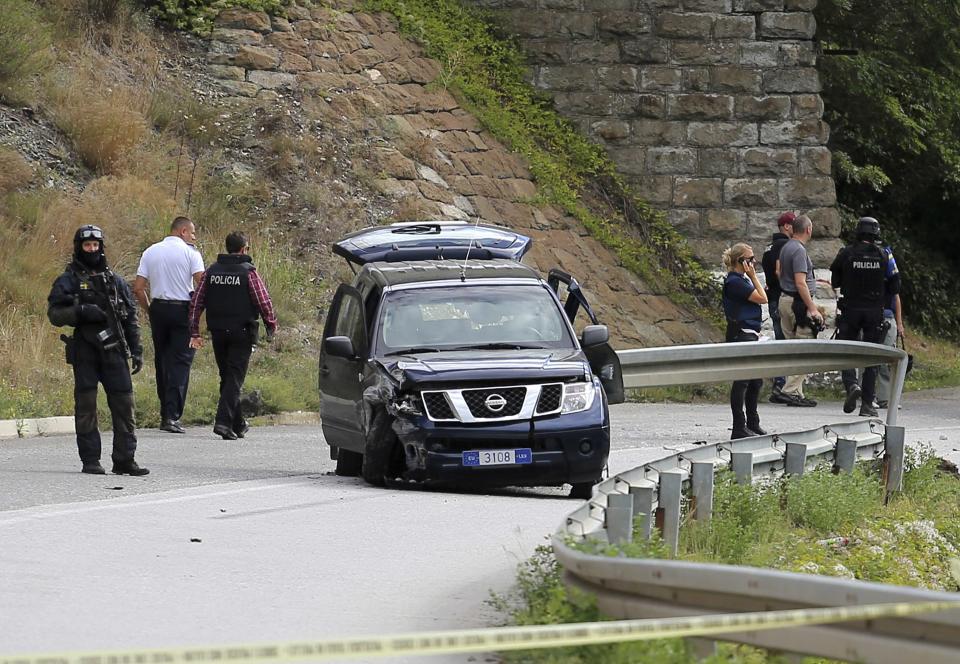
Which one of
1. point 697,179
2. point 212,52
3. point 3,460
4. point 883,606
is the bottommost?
point 3,460

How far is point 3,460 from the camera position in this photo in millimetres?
14219

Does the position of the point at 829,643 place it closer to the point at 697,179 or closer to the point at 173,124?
the point at 173,124

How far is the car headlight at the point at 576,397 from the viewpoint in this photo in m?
12.3

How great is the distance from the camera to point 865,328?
771 inches

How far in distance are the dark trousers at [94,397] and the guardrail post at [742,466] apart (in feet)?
15.5

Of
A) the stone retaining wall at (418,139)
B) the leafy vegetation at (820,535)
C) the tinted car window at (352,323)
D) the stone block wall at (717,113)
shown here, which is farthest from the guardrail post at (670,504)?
the stone block wall at (717,113)

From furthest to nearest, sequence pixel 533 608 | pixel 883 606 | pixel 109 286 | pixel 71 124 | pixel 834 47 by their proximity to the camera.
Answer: pixel 834 47
pixel 71 124
pixel 109 286
pixel 533 608
pixel 883 606

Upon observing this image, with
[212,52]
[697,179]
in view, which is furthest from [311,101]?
[697,179]

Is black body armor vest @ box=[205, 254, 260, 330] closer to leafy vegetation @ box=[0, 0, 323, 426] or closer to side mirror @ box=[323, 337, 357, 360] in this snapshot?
leafy vegetation @ box=[0, 0, 323, 426]

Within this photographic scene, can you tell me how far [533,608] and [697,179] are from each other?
1999 centimetres

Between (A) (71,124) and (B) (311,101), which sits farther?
(B) (311,101)

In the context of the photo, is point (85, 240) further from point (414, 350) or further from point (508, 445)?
point (508, 445)

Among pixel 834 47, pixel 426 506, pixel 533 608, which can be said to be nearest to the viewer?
pixel 533 608

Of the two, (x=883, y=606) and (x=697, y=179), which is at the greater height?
(x=697, y=179)
